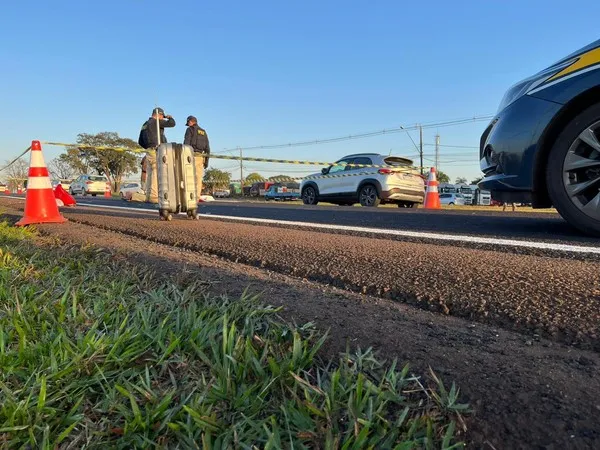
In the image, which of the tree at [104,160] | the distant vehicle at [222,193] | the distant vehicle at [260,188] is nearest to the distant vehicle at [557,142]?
the distant vehicle at [260,188]

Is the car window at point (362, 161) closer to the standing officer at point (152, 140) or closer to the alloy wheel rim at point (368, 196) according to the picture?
the alloy wheel rim at point (368, 196)

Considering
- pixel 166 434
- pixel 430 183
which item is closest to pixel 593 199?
pixel 166 434

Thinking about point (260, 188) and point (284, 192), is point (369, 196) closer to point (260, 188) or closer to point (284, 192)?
point (284, 192)

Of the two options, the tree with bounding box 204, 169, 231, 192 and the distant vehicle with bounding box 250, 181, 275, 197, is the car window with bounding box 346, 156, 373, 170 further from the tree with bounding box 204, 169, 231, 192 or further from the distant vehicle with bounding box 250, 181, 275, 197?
the tree with bounding box 204, 169, 231, 192

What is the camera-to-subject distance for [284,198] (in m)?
34.1

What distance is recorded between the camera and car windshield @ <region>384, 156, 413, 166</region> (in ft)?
39.0

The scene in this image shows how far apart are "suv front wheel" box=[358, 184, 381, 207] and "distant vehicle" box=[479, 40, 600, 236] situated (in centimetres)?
825

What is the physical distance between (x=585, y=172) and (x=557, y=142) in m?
0.30

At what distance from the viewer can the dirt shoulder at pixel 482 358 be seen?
858mm

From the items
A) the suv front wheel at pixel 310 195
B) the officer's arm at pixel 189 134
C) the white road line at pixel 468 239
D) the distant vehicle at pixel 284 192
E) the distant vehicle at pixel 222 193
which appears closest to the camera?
the white road line at pixel 468 239

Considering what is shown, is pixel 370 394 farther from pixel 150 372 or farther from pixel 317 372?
pixel 150 372

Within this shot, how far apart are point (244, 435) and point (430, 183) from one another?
10280 millimetres

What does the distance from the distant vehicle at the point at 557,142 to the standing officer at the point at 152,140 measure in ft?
13.0

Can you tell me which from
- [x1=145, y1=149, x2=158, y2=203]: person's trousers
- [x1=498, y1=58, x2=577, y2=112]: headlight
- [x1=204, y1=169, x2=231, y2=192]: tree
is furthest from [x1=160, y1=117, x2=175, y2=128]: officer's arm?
[x1=204, y1=169, x2=231, y2=192]: tree
